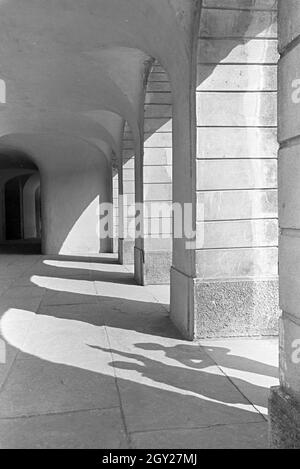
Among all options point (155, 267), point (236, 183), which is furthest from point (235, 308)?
point (155, 267)

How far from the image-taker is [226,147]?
15.0 ft

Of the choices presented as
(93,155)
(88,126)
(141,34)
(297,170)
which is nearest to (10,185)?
(93,155)

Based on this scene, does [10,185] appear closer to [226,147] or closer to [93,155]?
[93,155]

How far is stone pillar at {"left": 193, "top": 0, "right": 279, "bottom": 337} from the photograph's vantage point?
4.48 metres

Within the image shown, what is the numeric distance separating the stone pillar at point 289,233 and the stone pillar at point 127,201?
8821mm

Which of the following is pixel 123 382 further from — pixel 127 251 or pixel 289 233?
pixel 127 251

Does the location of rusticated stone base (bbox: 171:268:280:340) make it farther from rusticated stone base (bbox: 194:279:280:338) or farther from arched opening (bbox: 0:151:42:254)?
arched opening (bbox: 0:151:42:254)

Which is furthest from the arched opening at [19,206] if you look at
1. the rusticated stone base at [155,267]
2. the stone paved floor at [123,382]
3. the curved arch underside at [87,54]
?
the stone paved floor at [123,382]

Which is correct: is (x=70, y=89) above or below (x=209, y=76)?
above

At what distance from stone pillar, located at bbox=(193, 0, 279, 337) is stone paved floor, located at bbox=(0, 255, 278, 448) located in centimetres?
36

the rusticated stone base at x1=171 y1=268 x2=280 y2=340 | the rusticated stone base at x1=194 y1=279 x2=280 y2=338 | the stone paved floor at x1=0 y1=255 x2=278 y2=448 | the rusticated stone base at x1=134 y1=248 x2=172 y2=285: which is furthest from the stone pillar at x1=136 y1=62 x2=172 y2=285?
the rusticated stone base at x1=194 y1=279 x2=280 y2=338

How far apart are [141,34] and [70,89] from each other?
11.1ft

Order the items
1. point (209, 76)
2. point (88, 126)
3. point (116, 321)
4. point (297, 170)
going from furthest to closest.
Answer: point (88, 126) → point (116, 321) → point (209, 76) → point (297, 170)

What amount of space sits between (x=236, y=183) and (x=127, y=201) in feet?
22.4
